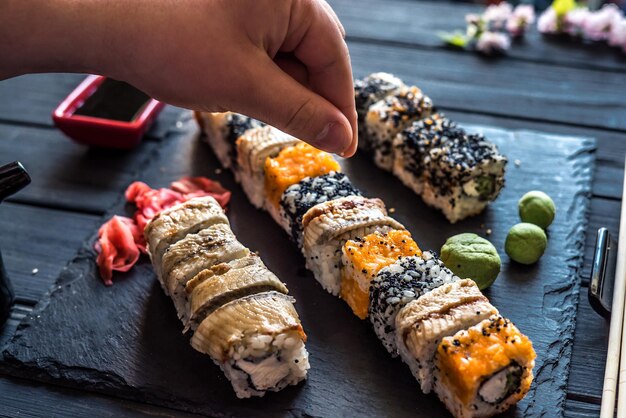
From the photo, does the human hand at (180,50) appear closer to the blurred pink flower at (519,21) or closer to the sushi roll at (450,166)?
the sushi roll at (450,166)

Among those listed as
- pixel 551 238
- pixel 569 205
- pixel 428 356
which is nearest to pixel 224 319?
pixel 428 356

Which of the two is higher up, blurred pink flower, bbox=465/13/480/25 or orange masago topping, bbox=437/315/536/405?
blurred pink flower, bbox=465/13/480/25

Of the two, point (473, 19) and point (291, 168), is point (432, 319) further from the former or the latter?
point (473, 19)

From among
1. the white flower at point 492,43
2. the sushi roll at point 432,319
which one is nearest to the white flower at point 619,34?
the white flower at point 492,43

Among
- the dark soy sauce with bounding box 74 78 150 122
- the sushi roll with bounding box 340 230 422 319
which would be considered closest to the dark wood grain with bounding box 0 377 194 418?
the sushi roll with bounding box 340 230 422 319

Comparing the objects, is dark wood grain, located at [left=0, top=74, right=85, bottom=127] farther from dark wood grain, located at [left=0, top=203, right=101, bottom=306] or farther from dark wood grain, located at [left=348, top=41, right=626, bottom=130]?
dark wood grain, located at [left=348, top=41, right=626, bottom=130]

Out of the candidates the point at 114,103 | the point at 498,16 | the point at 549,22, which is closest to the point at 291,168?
the point at 114,103

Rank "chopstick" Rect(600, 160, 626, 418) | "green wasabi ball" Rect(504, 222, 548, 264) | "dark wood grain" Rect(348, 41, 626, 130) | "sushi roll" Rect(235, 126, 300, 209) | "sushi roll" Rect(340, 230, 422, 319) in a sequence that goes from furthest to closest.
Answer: "dark wood grain" Rect(348, 41, 626, 130) → "sushi roll" Rect(235, 126, 300, 209) → "green wasabi ball" Rect(504, 222, 548, 264) → "sushi roll" Rect(340, 230, 422, 319) → "chopstick" Rect(600, 160, 626, 418)
